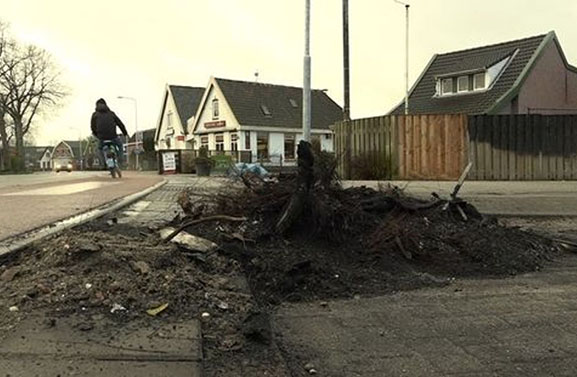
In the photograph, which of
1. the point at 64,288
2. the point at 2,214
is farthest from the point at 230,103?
the point at 64,288

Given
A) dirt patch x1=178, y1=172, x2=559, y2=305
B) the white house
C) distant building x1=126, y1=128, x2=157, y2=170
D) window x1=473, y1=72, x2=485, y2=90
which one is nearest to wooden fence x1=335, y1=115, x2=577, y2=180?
window x1=473, y1=72, x2=485, y2=90

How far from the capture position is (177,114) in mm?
68438

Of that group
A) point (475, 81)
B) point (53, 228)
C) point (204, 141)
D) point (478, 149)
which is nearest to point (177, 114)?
point (204, 141)

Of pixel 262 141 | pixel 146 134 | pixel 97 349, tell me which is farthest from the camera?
pixel 146 134

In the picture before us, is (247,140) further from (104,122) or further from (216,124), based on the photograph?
(104,122)

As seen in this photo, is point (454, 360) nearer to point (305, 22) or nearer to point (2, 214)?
point (2, 214)

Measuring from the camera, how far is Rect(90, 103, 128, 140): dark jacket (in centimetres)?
1574

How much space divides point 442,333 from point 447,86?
34.5m

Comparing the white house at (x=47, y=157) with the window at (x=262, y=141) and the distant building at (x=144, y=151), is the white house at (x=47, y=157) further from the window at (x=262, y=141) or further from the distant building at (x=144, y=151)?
the window at (x=262, y=141)

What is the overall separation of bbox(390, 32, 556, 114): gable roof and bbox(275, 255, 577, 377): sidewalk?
27.6 meters

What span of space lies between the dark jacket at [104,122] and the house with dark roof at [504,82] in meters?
21.1

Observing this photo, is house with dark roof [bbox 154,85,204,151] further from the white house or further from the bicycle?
the white house

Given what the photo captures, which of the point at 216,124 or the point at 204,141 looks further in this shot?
the point at 204,141

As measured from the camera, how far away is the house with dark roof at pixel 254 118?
181 feet
